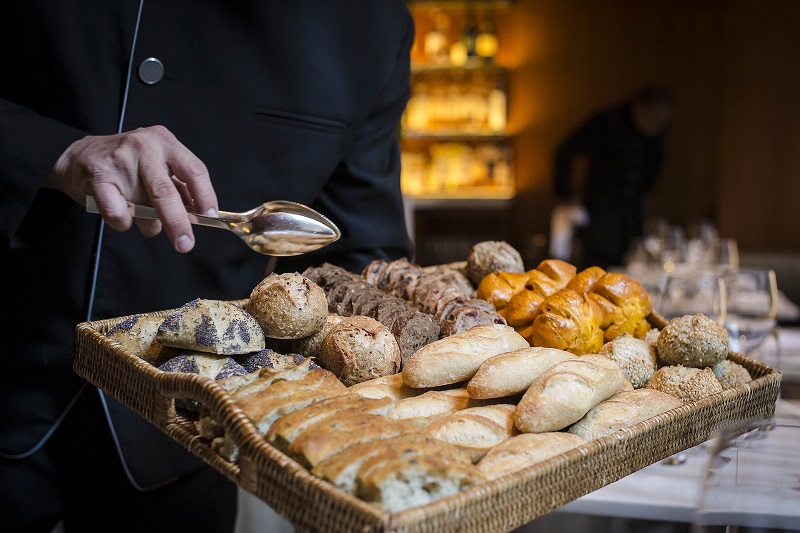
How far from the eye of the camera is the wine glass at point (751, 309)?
1.75 metres

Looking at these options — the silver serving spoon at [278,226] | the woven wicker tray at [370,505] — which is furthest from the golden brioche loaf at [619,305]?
the silver serving spoon at [278,226]

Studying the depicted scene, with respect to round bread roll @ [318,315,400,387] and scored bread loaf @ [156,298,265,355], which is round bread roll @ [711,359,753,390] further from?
scored bread loaf @ [156,298,265,355]

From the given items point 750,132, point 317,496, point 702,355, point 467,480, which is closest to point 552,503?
point 467,480

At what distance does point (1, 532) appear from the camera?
142 cm

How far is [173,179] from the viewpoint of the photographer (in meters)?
1.12

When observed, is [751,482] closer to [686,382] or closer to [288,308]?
[686,382]

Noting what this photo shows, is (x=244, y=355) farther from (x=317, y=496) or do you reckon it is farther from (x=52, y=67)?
(x=52, y=67)

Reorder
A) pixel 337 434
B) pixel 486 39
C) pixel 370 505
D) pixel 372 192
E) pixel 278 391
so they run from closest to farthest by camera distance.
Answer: pixel 370 505 → pixel 337 434 → pixel 278 391 → pixel 372 192 → pixel 486 39

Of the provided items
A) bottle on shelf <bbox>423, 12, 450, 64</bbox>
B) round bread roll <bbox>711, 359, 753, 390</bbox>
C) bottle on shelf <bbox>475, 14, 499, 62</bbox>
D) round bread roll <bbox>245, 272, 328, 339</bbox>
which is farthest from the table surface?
bottle on shelf <bbox>475, 14, 499, 62</bbox>

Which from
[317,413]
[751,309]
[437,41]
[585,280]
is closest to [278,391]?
[317,413]

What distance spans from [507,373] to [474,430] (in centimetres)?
12

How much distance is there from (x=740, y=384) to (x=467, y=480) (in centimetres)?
61

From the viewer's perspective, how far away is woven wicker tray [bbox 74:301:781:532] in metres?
0.65

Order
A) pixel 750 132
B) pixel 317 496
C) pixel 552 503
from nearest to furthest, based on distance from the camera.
Answer: pixel 317 496
pixel 552 503
pixel 750 132
